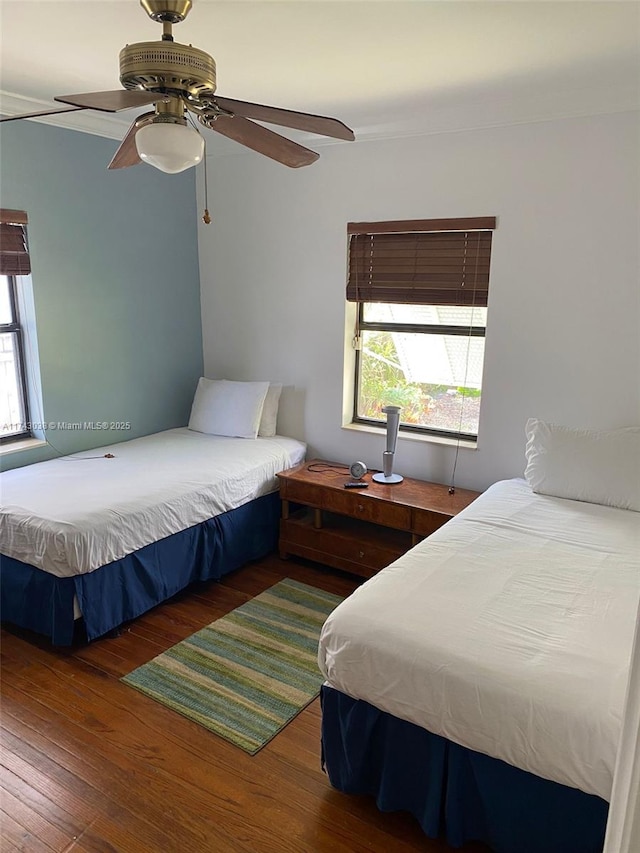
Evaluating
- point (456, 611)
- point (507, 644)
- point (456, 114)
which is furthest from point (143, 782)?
point (456, 114)

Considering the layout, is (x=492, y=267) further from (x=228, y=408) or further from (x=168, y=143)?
(x=168, y=143)

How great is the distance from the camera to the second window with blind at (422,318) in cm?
328

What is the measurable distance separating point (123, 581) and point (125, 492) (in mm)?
426

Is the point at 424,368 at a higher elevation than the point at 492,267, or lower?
lower

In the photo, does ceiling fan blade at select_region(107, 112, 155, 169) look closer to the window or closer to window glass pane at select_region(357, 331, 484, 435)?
the window

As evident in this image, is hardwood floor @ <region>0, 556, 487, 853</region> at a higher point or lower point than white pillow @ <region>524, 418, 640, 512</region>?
lower

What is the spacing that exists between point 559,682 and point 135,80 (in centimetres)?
188

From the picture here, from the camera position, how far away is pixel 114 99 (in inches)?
63.5

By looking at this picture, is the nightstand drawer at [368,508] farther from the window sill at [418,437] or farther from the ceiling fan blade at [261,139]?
the ceiling fan blade at [261,139]

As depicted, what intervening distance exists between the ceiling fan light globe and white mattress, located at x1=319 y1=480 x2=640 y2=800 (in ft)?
4.64

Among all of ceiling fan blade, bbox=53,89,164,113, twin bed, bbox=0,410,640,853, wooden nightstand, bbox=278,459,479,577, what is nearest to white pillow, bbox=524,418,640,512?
twin bed, bbox=0,410,640,853

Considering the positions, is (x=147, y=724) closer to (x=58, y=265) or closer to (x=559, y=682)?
(x=559, y=682)

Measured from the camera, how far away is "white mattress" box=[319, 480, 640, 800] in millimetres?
1553

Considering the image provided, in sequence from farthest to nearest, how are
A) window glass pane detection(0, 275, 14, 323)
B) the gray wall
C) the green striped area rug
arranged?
window glass pane detection(0, 275, 14, 323) < the gray wall < the green striped area rug
